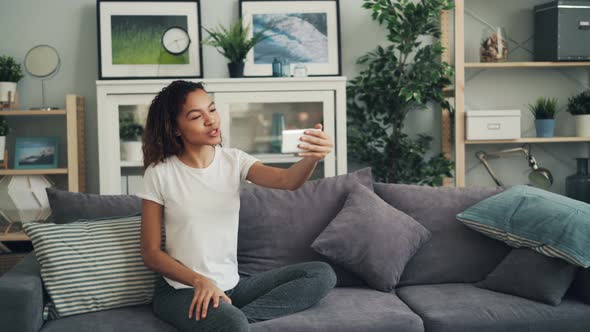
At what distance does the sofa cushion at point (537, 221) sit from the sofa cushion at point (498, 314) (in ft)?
0.52

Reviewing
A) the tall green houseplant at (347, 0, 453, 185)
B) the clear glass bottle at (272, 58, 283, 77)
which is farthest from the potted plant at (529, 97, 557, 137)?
the clear glass bottle at (272, 58, 283, 77)

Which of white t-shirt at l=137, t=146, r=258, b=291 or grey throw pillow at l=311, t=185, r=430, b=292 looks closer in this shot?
white t-shirt at l=137, t=146, r=258, b=291

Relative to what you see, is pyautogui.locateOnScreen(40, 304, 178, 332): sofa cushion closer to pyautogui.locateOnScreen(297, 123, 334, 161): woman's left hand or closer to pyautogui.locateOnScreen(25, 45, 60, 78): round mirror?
pyautogui.locateOnScreen(297, 123, 334, 161): woman's left hand

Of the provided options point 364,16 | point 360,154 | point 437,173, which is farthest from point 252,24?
point 437,173

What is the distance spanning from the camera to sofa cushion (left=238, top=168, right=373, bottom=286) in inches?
88.9

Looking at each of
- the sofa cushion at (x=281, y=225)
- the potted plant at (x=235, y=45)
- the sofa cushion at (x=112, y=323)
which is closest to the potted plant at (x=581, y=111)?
the potted plant at (x=235, y=45)

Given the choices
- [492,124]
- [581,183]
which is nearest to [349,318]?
[492,124]

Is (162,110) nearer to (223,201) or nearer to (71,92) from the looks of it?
(223,201)

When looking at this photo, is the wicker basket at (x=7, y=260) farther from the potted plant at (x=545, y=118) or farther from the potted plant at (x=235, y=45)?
the potted plant at (x=545, y=118)

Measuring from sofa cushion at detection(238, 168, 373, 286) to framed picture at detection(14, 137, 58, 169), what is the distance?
1671 mm

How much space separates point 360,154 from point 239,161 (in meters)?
1.77

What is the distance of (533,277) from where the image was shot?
6.76ft

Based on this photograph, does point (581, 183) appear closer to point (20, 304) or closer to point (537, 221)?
point (537, 221)

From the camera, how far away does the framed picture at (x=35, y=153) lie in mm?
3553
